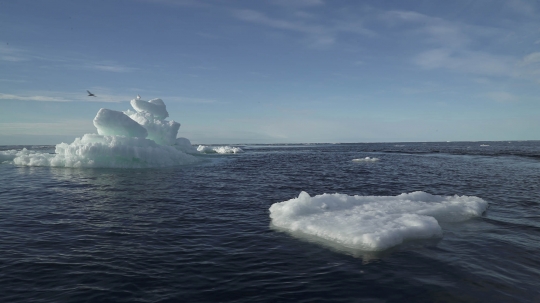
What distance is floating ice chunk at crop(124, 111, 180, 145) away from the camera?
4276 cm

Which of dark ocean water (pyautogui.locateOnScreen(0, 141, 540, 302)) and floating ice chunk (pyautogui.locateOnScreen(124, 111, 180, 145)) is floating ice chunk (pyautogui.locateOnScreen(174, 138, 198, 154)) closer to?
floating ice chunk (pyautogui.locateOnScreen(124, 111, 180, 145))

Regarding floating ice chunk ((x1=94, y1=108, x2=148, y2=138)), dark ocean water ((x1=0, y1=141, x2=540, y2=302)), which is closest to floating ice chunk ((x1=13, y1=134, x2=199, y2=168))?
floating ice chunk ((x1=94, y1=108, x2=148, y2=138))

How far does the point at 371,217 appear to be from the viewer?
10.2 m

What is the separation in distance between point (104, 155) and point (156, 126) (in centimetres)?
1538

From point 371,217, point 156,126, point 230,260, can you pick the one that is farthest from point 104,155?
point 371,217

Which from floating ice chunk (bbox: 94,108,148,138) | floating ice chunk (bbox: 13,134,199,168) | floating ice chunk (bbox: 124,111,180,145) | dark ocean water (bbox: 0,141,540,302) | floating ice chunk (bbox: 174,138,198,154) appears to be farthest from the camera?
floating ice chunk (bbox: 174,138,198,154)

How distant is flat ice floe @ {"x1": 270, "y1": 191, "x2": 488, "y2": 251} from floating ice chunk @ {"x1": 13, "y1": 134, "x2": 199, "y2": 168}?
23.1 metres

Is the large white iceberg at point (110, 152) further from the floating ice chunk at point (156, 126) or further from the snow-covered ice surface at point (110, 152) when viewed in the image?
the floating ice chunk at point (156, 126)

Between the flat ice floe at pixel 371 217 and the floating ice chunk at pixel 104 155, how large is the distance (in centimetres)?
2309

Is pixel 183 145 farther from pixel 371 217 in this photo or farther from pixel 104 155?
pixel 371 217

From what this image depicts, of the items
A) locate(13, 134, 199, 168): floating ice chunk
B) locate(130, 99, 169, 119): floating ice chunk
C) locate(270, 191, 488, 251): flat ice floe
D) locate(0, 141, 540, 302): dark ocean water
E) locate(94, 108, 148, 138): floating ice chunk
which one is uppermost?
locate(130, 99, 169, 119): floating ice chunk

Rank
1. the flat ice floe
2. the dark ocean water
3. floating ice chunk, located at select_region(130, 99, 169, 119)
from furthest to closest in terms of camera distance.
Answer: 1. floating ice chunk, located at select_region(130, 99, 169, 119)
2. the flat ice floe
3. the dark ocean water

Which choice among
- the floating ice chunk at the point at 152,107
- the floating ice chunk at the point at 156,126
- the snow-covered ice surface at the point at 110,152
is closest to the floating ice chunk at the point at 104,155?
the snow-covered ice surface at the point at 110,152

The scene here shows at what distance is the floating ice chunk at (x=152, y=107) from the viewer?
4459 cm
